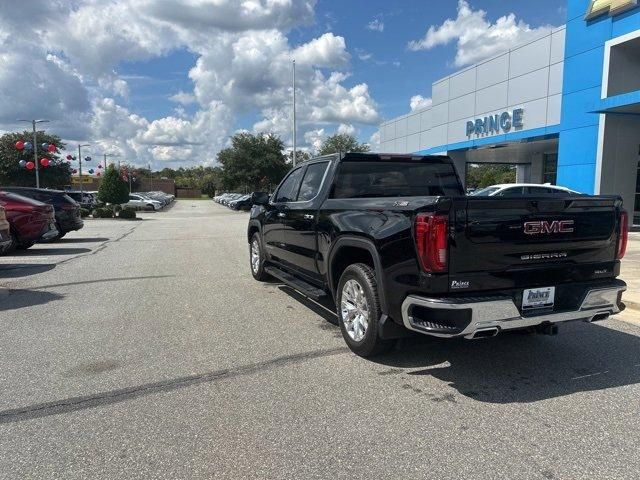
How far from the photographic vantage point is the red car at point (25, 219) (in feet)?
39.6

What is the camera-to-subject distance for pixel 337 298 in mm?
4973

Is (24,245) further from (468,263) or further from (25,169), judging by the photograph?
(25,169)

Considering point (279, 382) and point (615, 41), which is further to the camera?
point (615, 41)

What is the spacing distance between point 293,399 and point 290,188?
373 cm

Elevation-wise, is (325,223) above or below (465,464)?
above

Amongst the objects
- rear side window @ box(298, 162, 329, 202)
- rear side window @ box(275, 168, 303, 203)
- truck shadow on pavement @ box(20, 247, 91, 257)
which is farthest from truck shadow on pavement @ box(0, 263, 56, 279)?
rear side window @ box(298, 162, 329, 202)

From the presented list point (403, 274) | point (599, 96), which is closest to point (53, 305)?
point (403, 274)

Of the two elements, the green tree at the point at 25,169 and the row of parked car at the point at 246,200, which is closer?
the row of parked car at the point at 246,200

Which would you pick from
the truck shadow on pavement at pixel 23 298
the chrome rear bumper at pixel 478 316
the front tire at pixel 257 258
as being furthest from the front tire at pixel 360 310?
the truck shadow on pavement at pixel 23 298

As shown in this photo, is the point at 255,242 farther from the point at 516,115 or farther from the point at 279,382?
the point at 516,115

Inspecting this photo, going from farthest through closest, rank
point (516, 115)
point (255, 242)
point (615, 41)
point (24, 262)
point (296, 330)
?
point (516, 115) → point (615, 41) → point (24, 262) → point (255, 242) → point (296, 330)

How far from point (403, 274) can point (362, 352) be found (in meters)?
1.04

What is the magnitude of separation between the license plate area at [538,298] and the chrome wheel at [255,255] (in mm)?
5123

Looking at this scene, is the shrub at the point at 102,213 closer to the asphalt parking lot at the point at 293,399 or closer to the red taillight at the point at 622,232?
the asphalt parking lot at the point at 293,399
